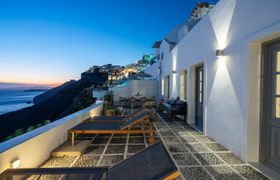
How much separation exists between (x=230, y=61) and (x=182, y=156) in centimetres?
240

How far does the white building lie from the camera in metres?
2.59

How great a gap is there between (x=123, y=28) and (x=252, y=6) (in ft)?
77.1

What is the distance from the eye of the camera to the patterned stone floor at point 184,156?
101 inches

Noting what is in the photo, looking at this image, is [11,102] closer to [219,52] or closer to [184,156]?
[184,156]

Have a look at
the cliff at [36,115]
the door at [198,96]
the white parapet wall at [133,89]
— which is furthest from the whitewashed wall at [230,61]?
the cliff at [36,115]

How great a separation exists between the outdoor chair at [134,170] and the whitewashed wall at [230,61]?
2.19 metres

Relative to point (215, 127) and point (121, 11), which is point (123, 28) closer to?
point (121, 11)

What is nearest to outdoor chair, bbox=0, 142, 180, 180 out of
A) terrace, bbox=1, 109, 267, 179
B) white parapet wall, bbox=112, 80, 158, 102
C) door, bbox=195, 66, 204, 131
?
terrace, bbox=1, 109, 267, 179

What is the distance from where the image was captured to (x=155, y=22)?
24344 millimetres

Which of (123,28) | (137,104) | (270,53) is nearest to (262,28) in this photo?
(270,53)

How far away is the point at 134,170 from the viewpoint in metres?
1.72

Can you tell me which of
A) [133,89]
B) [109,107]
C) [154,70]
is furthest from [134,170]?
[154,70]

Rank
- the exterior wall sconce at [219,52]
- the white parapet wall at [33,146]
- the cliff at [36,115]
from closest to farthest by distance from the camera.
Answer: the white parapet wall at [33,146]
the exterior wall sconce at [219,52]
the cliff at [36,115]

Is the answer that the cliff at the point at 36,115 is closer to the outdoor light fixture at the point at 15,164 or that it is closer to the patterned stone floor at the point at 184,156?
the patterned stone floor at the point at 184,156
